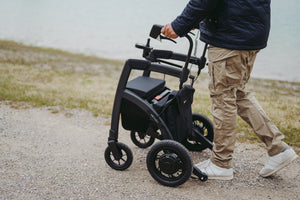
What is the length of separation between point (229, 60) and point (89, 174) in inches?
69.7

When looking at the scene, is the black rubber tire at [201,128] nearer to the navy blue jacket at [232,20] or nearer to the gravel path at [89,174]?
the gravel path at [89,174]

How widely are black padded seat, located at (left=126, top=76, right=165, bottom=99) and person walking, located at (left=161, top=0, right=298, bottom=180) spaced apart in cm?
57

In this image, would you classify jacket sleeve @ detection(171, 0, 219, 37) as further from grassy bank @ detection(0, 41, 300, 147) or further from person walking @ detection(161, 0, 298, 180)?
grassy bank @ detection(0, 41, 300, 147)

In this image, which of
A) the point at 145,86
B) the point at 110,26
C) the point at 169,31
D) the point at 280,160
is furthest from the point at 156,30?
the point at 110,26

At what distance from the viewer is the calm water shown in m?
15.6

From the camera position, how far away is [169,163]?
8.76 ft

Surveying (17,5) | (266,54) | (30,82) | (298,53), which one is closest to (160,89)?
(30,82)

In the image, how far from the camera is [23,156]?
3.27 meters

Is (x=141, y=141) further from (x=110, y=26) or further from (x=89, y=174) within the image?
(x=110, y=26)

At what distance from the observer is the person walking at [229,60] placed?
8.07ft

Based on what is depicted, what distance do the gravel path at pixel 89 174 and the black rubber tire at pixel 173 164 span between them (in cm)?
9

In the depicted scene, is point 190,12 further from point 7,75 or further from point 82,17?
point 82,17

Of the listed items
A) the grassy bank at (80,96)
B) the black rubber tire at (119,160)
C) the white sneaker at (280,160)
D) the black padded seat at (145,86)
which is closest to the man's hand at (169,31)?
the black padded seat at (145,86)

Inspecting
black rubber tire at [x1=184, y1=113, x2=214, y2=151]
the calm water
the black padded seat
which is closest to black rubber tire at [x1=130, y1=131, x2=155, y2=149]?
black rubber tire at [x1=184, y1=113, x2=214, y2=151]
